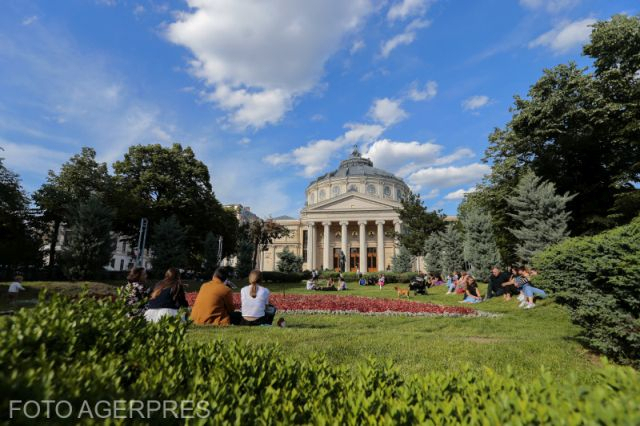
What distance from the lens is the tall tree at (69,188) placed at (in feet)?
101

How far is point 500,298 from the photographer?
50.2ft

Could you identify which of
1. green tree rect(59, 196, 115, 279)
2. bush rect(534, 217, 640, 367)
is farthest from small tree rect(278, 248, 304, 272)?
bush rect(534, 217, 640, 367)

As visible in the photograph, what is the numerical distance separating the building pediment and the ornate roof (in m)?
15.4

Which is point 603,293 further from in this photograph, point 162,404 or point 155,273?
point 155,273

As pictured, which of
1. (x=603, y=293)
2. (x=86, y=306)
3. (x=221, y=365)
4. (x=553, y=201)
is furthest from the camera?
(x=553, y=201)

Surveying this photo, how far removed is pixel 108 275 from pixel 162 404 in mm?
35605

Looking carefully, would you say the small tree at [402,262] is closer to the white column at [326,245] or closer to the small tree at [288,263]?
the small tree at [288,263]

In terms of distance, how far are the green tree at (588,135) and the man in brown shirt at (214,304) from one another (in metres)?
22.0

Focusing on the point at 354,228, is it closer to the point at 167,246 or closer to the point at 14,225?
the point at 167,246

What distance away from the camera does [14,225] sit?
29594 mm

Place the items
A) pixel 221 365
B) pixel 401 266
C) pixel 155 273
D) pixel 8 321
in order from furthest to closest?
pixel 401 266
pixel 155 273
pixel 221 365
pixel 8 321

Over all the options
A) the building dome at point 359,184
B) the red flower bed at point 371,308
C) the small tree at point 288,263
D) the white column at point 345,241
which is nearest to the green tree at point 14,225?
the small tree at point 288,263

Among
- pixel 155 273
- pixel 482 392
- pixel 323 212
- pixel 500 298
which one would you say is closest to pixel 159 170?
pixel 155 273

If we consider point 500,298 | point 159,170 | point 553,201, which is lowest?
point 500,298
